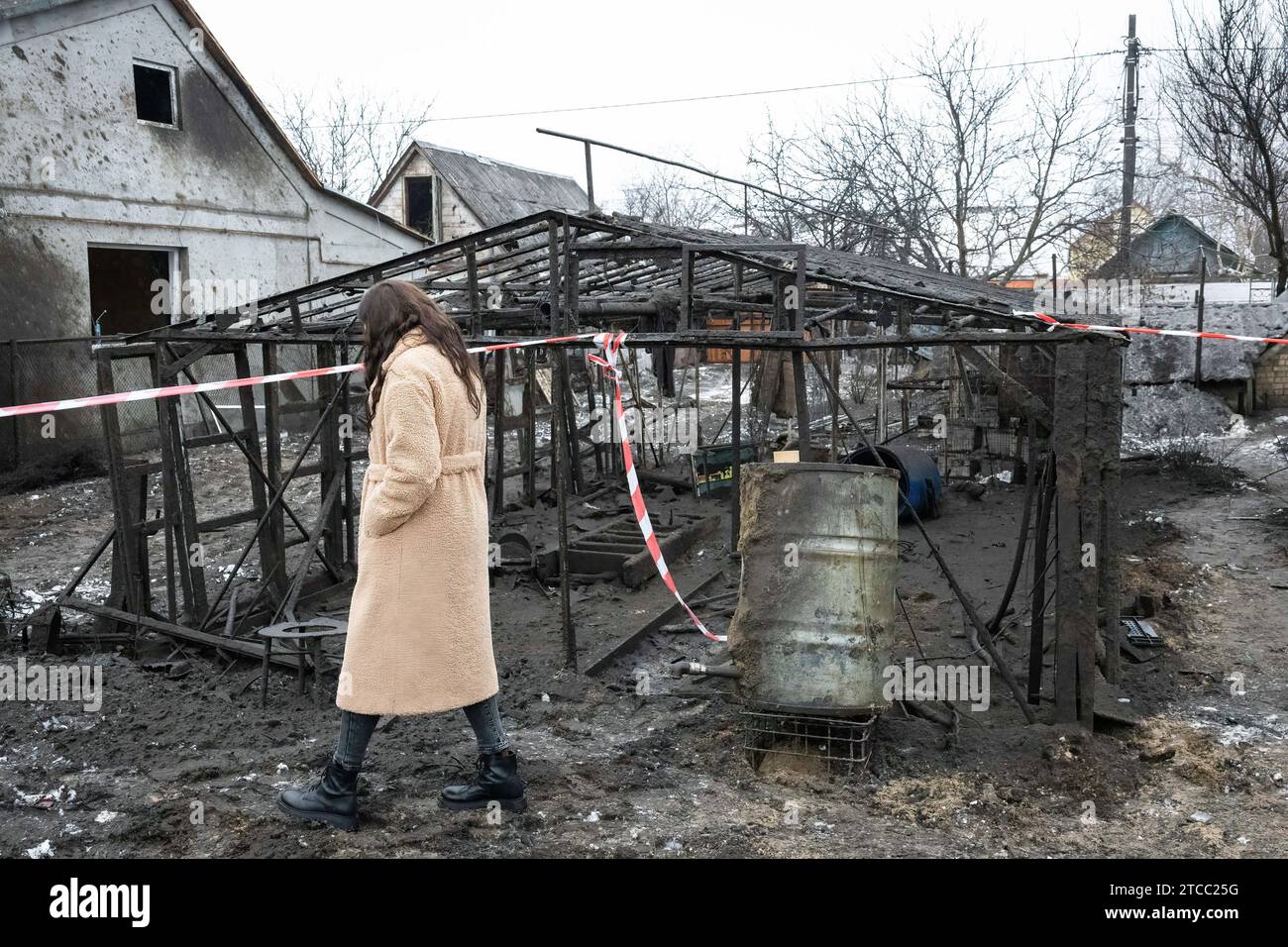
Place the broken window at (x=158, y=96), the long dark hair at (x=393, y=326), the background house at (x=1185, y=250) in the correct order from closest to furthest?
the long dark hair at (x=393, y=326) < the broken window at (x=158, y=96) < the background house at (x=1185, y=250)

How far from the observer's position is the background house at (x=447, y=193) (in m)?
27.4

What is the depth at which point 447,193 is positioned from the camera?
90.5 ft

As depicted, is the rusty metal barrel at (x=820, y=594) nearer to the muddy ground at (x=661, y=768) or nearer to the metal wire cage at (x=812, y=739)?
the metal wire cage at (x=812, y=739)

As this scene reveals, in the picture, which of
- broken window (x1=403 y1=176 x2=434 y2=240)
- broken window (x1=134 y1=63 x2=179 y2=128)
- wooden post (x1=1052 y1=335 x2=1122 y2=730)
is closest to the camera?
wooden post (x1=1052 y1=335 x2=1122 y2=730)

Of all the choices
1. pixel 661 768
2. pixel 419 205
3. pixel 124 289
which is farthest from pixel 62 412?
pixel 419 205

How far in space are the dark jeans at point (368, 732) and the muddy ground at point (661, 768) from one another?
32 centimetres

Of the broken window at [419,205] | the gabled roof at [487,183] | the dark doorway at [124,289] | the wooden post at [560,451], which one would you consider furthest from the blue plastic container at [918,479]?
the broken window at [419,205]

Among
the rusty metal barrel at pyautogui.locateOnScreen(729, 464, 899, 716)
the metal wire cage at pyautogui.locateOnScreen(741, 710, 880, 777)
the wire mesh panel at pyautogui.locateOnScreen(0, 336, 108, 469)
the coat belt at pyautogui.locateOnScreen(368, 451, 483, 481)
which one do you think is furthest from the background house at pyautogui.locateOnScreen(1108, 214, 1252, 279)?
the coat belt at pyautogui.locateOnScreen(368, 451, 483, 481)

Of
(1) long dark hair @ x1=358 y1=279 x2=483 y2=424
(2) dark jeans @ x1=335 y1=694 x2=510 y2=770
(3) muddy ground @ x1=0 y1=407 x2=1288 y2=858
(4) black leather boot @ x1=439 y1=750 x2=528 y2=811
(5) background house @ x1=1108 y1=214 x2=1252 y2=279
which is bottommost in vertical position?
(3) muddy ground @ x1=0 y1=407 x2=1288 y2=858

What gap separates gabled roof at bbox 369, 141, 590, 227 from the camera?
2744cm

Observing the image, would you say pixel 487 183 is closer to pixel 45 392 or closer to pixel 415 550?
pixel 45 392

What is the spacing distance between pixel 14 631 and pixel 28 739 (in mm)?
2861

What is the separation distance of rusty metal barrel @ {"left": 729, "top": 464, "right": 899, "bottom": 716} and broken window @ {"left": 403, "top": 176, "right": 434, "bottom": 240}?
79.4ft

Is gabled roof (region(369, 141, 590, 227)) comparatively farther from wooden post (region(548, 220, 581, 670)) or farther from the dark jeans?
the dark jeans
